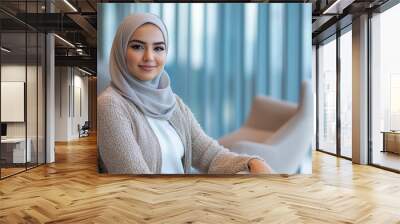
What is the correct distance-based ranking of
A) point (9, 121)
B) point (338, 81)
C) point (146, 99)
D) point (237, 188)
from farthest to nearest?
point (338, 81) → point (9, 121) → point (146, 99) → point (237, 188)

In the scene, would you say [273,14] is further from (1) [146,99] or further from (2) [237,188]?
(2) [237,188]

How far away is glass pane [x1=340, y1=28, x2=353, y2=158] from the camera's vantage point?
31.3ft

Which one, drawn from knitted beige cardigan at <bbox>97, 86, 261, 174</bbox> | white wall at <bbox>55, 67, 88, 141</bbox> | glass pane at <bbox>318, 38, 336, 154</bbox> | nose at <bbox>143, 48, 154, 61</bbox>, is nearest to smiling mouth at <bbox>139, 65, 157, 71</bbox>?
nose at <bbox>143, 48, 154, 61</bbox>

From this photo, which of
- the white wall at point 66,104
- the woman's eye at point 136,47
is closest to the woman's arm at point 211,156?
the woman's eye at point 136,47

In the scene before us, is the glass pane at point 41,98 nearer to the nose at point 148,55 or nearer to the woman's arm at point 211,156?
the nose at point 148,55

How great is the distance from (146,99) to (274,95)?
2.09 meters

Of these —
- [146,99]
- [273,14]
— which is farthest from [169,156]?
[273,14]

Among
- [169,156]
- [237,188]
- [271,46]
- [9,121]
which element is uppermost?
[271,46]

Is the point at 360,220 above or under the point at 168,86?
under

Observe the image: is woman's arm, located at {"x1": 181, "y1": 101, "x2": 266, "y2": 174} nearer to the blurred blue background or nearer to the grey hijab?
the blurred blue background

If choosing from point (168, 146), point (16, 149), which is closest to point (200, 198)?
point (168, 146)

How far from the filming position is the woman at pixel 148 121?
6.36 metres

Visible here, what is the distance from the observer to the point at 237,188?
19.1 feet

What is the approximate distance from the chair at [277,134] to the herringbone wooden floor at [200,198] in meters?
0.36
